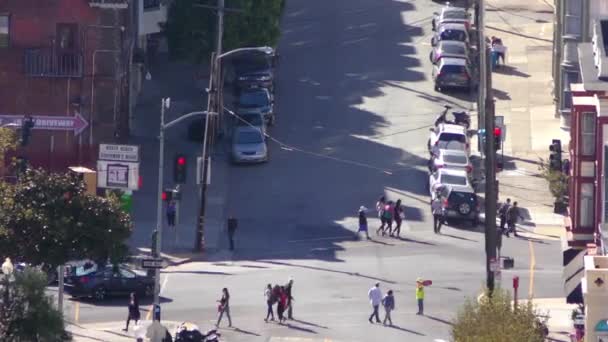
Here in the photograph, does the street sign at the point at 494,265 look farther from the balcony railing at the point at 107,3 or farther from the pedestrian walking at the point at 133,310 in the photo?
the balcony railing at the point at 107,3

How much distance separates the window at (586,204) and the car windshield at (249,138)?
23.6m

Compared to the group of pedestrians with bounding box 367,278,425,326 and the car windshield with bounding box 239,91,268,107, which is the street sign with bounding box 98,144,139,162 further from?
the car windshield with bounding box 239,91,268,107

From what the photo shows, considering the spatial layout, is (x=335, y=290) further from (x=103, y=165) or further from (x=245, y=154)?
(x=245, y=154)

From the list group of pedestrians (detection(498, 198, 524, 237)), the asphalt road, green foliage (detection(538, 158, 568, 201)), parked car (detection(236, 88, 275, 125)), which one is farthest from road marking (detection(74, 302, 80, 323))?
parked car (detection(236, 88, 275, 125))

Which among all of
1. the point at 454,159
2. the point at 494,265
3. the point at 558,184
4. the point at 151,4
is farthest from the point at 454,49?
the point at 494,265

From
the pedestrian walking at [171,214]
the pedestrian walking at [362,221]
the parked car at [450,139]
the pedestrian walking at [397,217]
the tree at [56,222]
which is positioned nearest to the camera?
the tree at [56,222]

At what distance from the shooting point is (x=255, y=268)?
62219 millimetres

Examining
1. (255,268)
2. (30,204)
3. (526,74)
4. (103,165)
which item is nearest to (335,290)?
(255,268)

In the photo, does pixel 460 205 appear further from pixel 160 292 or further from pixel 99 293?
pixel 99 293

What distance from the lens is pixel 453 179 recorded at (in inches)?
2746

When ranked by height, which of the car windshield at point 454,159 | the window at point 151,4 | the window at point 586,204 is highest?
the window at point 151,4

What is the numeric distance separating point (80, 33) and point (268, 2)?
43.2ft

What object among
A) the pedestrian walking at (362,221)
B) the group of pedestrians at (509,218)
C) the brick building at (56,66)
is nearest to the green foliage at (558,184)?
the group of pedestrians at (509,218)

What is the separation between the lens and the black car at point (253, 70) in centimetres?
8212
